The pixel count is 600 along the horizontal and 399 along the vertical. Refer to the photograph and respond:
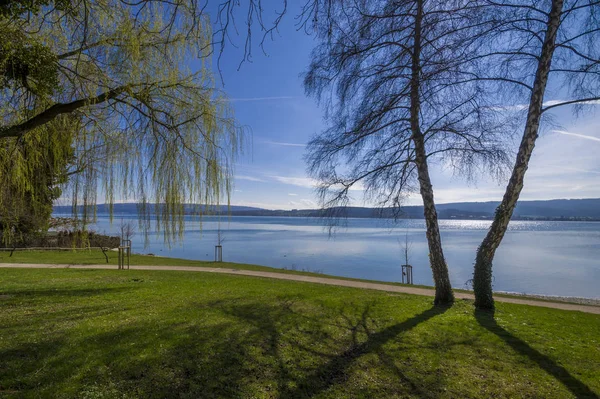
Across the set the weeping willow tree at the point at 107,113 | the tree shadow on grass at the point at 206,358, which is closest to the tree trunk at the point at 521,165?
the tree shadow on grass at the point at 206,358

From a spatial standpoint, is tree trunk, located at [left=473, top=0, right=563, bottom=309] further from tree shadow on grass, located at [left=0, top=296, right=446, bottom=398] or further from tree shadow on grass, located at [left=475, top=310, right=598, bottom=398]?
tree shadow on grass, located at [left=0, top=296, right=446, bottom=398]

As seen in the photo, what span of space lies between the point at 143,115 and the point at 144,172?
667mm

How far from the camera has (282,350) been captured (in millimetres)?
4566

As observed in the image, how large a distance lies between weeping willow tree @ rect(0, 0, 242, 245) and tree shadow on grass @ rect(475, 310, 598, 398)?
15.4 ft

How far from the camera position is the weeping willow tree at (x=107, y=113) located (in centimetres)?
334

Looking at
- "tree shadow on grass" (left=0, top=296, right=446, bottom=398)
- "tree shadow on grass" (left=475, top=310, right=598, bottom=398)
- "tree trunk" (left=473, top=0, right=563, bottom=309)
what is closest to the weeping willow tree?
"tree shadow on grass" (left=0, top=296, right=446, bottom=398)

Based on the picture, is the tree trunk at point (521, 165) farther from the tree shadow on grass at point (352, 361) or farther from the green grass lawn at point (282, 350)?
the tree shadow on grass at point (352, 361)

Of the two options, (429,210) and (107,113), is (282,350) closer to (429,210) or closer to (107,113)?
(107,113)

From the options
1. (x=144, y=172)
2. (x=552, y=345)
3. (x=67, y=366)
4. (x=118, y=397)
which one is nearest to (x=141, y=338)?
(x=67, y=366)

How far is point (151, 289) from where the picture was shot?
29.8 feet

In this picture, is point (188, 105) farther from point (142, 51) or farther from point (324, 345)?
point (324, 345)

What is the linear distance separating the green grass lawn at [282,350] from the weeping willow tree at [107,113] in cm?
165

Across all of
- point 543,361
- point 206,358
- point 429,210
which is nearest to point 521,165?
point 429,210

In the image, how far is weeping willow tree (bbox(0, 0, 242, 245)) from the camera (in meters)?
3.34
